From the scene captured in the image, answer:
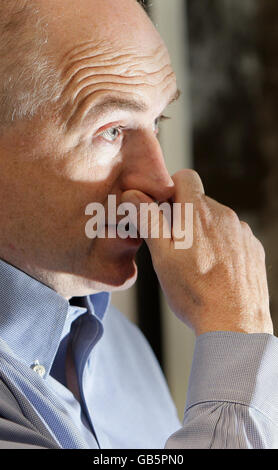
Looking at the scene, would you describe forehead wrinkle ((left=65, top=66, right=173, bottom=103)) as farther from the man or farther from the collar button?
the collar button

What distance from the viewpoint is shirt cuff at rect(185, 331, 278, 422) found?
888 mm

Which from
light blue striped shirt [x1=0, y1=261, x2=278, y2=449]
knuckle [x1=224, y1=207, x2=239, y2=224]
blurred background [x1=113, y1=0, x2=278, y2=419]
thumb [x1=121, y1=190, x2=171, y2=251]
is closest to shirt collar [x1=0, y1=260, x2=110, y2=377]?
light blue striped shirt [x1=0, y1=261, x2=278, y2=449]

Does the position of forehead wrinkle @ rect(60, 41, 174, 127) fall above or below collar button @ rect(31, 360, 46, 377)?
above

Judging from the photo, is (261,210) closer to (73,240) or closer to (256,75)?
(256,75)

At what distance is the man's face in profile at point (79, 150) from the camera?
1056 millimetres

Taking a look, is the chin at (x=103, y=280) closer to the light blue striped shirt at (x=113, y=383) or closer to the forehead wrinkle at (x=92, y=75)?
the light blue striped shirt at (x=113, y=383)

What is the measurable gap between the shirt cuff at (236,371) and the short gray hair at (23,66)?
448 mm

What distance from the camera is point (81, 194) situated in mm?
1062

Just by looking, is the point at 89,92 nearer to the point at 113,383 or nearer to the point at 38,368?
the point at 38,368

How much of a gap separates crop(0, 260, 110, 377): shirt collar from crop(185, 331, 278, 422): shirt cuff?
0.25 meters

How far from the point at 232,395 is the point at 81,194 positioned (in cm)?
39

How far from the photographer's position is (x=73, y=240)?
108 centimetres

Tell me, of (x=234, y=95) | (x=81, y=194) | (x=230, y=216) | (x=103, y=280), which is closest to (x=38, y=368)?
(x=103, y=280)
